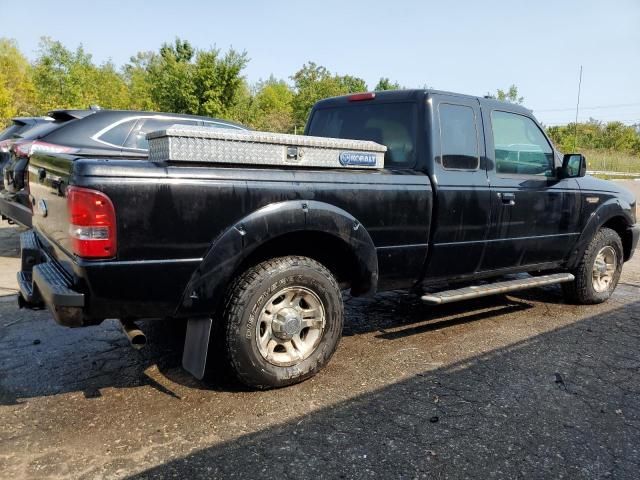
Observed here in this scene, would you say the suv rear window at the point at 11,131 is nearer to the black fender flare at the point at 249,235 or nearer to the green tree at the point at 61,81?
the black fender flare at the point at 249,235

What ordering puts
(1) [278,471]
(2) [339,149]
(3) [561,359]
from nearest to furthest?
1. (1) [278,471]
2. (2) [339,149]
3. (3) [561,359]

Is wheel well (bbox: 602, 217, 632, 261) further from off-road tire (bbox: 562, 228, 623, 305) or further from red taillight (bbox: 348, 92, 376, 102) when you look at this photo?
red taillight (bbox: 348, 92, 376, 102)

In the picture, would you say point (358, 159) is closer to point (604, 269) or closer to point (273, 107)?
point (604, 269)

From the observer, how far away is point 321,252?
136 inches

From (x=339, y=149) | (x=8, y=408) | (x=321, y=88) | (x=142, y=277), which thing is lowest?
(x=8, y=408)

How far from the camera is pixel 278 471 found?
232cm

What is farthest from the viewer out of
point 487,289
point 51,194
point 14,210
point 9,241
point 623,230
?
point 9,241

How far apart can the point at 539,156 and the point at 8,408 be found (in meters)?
4.56

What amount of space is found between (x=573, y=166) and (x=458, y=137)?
1.43 m

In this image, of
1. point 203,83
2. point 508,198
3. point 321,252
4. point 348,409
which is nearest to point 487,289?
point 508,198

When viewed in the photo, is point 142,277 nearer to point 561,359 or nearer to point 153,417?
point 153,417

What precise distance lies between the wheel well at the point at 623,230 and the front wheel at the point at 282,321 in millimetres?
3708

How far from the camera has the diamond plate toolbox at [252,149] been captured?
2725mm

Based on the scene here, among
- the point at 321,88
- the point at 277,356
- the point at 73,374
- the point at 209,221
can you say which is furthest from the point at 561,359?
the point at 321,88
